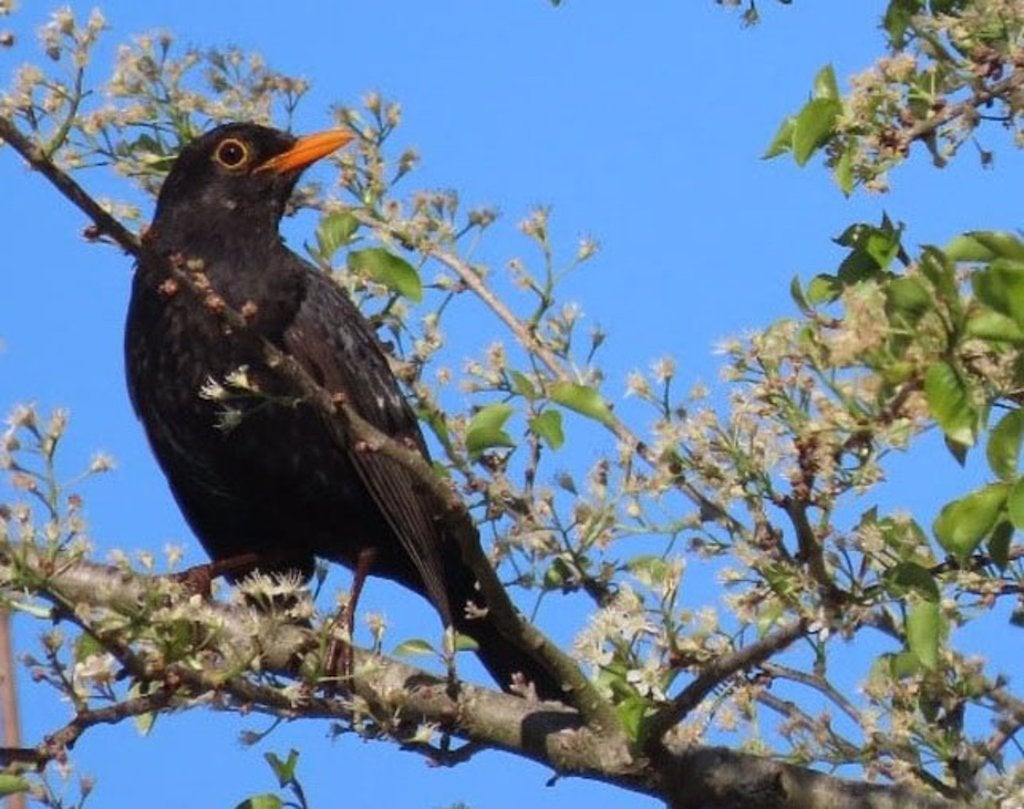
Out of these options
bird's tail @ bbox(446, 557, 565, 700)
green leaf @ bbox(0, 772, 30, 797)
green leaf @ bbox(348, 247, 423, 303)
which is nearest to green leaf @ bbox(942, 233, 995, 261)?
green leaf @ bbox(0, 772, 30, 797)

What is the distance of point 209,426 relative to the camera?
654 cm

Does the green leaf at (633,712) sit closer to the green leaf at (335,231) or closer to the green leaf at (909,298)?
the green leaf at (909,298)

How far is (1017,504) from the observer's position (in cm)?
339

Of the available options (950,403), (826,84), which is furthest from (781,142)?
(950,403)

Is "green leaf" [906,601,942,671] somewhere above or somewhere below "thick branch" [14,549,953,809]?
below

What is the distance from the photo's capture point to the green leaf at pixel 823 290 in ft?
14.8

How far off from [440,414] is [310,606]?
1494 millimetres

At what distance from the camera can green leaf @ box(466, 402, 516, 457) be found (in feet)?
16.3

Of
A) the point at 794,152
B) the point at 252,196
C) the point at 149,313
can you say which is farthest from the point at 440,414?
the point at 252,196

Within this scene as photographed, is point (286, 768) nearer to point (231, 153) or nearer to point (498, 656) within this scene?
point (498, 656)

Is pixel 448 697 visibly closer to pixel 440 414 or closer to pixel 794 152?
pixel 440 414

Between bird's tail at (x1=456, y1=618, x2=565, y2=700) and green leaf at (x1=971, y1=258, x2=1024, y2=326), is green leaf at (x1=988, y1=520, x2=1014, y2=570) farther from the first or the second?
bird's tail at (x1=456, y1=618, x2=565, y2=700)

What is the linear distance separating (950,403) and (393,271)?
2440 millimetres

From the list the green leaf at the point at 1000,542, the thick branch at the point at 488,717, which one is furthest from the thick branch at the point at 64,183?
the green leaf at the point at 1000,542
